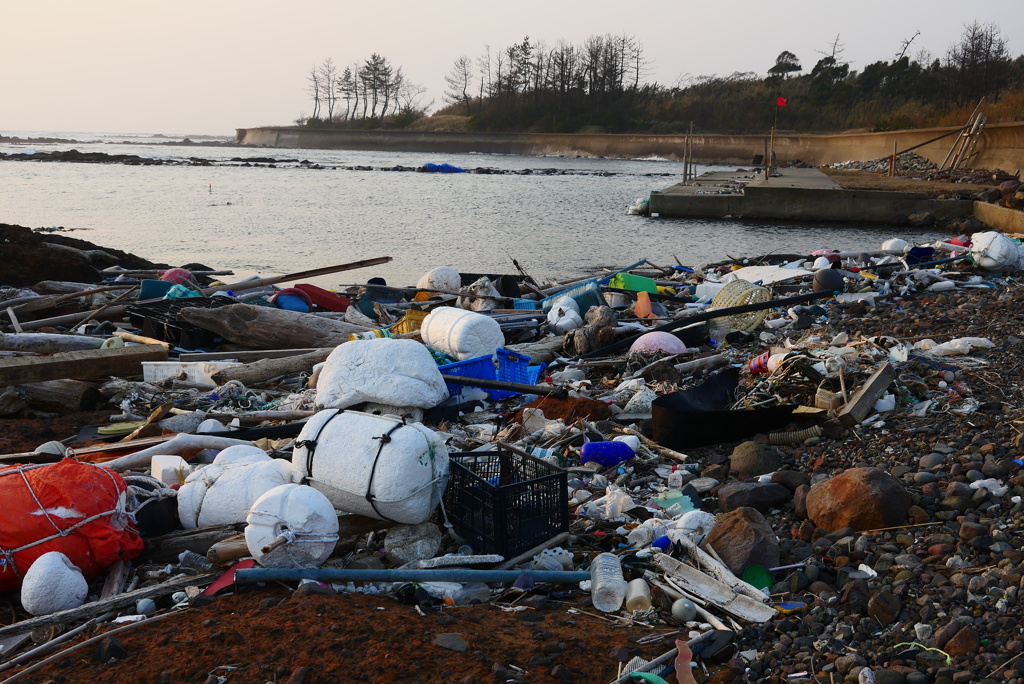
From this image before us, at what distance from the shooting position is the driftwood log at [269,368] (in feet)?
22.3

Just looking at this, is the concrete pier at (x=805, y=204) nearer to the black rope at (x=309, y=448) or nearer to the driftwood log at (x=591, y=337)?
the driftwood log at (x=591, y=337)

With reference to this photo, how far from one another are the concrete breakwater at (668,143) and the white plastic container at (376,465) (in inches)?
1088

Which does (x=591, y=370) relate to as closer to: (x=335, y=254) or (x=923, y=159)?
(x=335, y=254)

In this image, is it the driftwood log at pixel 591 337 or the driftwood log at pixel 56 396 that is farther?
the driftwood log at pixel 591 337

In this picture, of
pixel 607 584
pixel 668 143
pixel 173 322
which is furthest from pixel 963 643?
pixel 668 143

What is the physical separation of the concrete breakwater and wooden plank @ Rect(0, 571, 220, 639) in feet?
94.0

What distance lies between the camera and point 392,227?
23.8m

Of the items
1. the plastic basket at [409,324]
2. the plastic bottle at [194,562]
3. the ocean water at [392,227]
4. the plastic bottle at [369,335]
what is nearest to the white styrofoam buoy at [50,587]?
the plastic bottle at [194,562]

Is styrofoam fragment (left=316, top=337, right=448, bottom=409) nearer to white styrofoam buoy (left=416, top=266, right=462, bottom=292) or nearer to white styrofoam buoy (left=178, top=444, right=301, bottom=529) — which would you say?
white styrofoam buoy (left=178, top=444, right=301, bottom=529)

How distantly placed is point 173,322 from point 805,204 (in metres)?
21.5

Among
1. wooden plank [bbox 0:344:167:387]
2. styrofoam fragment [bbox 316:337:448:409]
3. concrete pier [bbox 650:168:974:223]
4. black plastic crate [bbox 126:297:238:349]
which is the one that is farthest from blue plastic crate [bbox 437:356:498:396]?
concrete pier [bbox 650:168:974:223]

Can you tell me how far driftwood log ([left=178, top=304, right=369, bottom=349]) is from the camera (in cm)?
780

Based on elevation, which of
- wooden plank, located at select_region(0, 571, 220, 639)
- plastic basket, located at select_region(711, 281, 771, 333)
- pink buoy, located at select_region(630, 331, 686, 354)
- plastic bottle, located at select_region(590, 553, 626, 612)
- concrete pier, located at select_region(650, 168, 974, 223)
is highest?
concrete pier, located at select_region(650, 168, 974, 223)

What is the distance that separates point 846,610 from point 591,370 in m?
4.20
